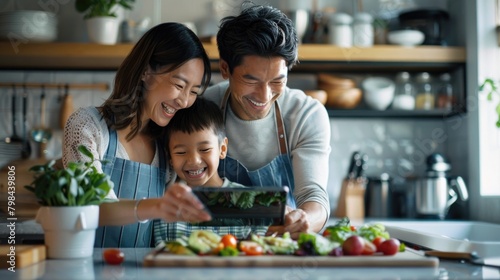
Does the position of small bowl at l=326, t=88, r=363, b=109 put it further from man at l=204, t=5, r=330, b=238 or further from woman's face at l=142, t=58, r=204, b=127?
woman's face at l=142, t=58, r=204, b=127

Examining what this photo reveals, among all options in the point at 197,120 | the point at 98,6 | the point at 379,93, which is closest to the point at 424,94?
the point at 379,93

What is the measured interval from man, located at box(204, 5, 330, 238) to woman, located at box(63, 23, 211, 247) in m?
0.15

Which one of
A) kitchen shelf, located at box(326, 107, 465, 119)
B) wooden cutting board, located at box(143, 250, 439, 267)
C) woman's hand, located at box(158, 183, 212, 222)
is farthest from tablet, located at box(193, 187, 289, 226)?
kitchen shelf, located at box(326, 107, 465, 119)

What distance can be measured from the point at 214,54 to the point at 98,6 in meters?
0.72

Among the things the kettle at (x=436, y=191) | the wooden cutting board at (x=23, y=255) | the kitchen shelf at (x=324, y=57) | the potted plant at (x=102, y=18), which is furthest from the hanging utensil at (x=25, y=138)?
the wooden cutting board at (x=23, y=255)

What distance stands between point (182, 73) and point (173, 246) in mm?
624

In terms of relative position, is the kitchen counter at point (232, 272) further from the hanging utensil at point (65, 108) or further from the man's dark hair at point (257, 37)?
the hanging utensil at point (65, 108)

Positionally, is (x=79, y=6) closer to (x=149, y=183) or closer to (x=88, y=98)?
(x=88, y=98)

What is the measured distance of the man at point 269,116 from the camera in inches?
77.5

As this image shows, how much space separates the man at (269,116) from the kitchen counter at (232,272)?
56 centimetres

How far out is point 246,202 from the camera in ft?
4.91

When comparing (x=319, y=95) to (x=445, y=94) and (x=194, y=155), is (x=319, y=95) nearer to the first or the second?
(x=445, y=94)

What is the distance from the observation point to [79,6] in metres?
3.58

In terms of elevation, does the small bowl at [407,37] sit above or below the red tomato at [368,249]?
above
